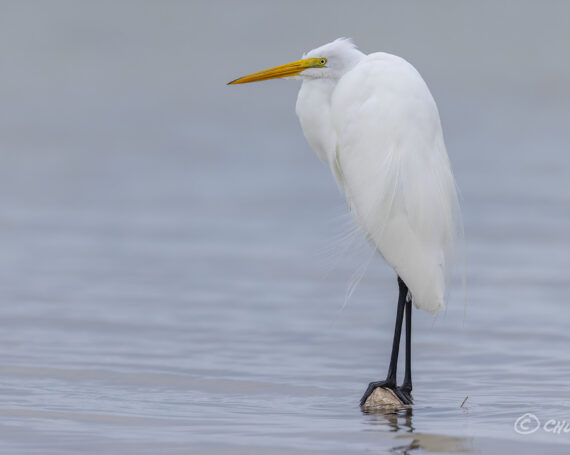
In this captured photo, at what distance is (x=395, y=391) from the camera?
6500mm

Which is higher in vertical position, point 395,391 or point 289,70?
point 289,70

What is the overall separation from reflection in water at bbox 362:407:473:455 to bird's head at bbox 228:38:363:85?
193 centimetres

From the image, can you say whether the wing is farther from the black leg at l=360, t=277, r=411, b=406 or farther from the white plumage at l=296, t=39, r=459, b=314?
the black leg at l=360, t=277, r=411, b=406

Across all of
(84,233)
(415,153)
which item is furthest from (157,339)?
(84,233)

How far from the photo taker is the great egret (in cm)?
637

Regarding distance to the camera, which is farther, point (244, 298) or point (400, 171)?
point (244, 298)

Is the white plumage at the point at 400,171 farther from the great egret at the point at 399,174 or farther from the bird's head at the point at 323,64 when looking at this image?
the bird's head at the point at 323,64

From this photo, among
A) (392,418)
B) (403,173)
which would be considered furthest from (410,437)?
(403,173)

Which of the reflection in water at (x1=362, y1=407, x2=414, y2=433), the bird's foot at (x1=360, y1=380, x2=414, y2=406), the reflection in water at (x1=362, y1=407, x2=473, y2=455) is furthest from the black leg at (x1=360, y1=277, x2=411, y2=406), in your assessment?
the reflection in water at (x1=362, y1=407, x2=473, y2=455)

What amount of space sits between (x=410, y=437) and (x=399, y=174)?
1.51 meters

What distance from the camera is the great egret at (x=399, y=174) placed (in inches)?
251

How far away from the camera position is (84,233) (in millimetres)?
13609

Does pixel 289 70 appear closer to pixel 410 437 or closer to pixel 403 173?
pixel 403 173

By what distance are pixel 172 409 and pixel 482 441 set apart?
5.58 feet
